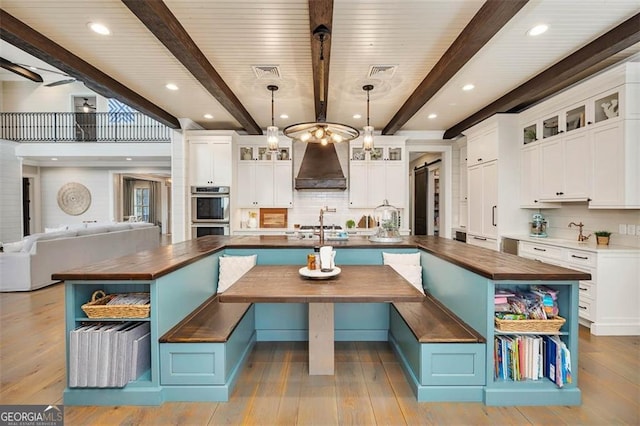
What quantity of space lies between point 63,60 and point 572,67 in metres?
5.09

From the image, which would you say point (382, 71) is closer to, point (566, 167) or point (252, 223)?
point (566, 167)

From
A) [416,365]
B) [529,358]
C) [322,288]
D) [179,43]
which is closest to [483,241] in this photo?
[529,358]

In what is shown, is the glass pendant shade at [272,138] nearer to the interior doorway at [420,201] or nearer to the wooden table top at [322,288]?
the wooden table top at [322,288]

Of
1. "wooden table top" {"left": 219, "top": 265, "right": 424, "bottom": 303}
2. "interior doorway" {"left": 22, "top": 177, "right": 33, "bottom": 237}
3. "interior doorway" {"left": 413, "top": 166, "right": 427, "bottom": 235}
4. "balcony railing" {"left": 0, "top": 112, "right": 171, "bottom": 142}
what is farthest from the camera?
"interior doorway" {"left": 22, "top": 177, "right": 33, "bottom": 237}

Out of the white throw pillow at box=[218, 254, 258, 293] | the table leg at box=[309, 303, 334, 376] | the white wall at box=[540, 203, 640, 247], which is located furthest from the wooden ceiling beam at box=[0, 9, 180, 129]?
the white wall at box=[540, 203, 640, 247]

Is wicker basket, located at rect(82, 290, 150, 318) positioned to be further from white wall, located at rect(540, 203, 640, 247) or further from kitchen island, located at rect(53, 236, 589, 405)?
white wall, located at rect(540, 203, 640, 247)

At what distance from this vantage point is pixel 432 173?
707cm

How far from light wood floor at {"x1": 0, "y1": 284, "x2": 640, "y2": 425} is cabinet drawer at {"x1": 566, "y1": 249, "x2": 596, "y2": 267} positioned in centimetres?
75

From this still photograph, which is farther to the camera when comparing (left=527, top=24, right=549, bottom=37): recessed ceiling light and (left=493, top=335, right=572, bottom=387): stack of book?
(left=527, top=24, right=549, bottom=37): recessed ceiling light

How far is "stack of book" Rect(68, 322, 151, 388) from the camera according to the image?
1.82m

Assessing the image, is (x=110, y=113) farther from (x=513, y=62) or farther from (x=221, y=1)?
(x=513, y=62)

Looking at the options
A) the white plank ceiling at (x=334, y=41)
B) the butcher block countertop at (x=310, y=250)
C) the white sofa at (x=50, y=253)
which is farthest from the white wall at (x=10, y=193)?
the butcher block countertop at (x=310, y=250)

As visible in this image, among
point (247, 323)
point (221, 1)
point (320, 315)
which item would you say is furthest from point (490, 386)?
point (221, 1)

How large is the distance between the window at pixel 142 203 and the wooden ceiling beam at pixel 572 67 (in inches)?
520
